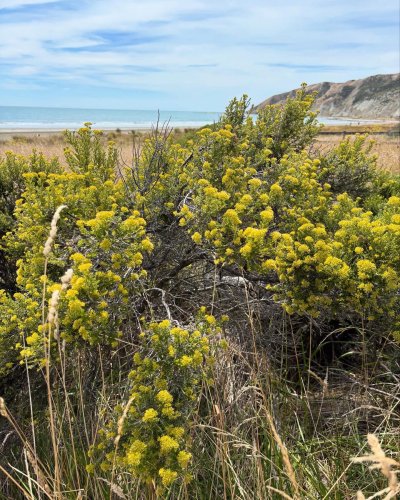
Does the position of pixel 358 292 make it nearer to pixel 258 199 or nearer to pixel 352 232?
pixel 352 232

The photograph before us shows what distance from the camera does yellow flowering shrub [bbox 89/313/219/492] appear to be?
1.74 metres

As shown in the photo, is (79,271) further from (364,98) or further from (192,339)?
(364,98)

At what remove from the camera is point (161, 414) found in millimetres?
1885

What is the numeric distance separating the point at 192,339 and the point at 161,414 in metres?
0.35

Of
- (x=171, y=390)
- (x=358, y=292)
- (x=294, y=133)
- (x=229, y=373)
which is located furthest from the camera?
(x=294, y=133)

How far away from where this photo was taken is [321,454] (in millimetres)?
2637

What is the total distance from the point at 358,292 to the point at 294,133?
3150mm

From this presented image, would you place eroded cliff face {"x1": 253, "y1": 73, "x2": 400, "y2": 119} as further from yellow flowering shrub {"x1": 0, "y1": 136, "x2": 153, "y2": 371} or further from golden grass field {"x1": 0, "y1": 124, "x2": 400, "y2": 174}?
yellow flowering shrub {"x1": 0, "y1": 136, "x2": 153, "y2": 371}

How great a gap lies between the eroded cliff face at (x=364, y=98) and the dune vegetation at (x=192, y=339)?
127231 mm

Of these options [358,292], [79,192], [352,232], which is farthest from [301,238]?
[79,192]

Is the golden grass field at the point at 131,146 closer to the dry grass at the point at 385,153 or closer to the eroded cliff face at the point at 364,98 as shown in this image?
the dry grass at the point at 385,153

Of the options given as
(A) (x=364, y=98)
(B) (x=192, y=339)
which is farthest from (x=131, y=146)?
(A) (x=364, y=98)

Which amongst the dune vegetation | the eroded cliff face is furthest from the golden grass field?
the eroded cliff face

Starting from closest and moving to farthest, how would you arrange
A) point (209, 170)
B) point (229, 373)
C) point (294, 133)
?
point (229, 373) < point (209, 170) < point (294, 133)
